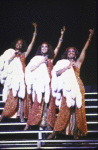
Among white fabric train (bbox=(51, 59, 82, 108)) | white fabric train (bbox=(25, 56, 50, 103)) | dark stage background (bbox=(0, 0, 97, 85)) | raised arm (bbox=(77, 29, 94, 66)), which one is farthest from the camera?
dark stage background (bbox=(0, 0, 97, 85))

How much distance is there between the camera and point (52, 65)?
3.68 m

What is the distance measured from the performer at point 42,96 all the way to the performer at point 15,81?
160 mm

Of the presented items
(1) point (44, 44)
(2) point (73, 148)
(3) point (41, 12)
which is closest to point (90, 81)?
(1) point (44, 44)

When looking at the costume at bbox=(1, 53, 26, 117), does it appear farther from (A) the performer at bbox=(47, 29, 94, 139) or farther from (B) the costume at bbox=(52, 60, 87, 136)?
(B) the costume at bbox=(52, 60, 87, 136)

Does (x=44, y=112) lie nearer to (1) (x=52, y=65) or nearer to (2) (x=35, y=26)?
(1) (x=52, y=65)

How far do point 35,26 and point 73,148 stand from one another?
2555 millimetres

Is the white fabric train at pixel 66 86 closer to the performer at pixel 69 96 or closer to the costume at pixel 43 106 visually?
the performer at pixel 69 96

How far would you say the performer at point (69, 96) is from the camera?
3.18 metres

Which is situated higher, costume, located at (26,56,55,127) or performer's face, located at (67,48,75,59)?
performer's face, located at (67,48,75,59)

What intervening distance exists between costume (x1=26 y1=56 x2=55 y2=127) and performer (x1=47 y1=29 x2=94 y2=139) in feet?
0.38

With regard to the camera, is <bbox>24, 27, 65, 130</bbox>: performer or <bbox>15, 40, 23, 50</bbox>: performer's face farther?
<bbox>15, 40, 23, 50</bbox>: performer's face

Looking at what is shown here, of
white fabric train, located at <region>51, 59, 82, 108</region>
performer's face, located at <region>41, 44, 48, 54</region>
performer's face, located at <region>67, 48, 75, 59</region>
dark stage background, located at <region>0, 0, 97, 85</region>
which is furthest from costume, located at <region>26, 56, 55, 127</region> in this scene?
dark stage background, located at <region>0, 0, 97, 85</region>

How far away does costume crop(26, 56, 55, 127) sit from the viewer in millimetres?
3350

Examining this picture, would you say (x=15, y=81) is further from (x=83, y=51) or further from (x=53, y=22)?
(x=53, y=22)
